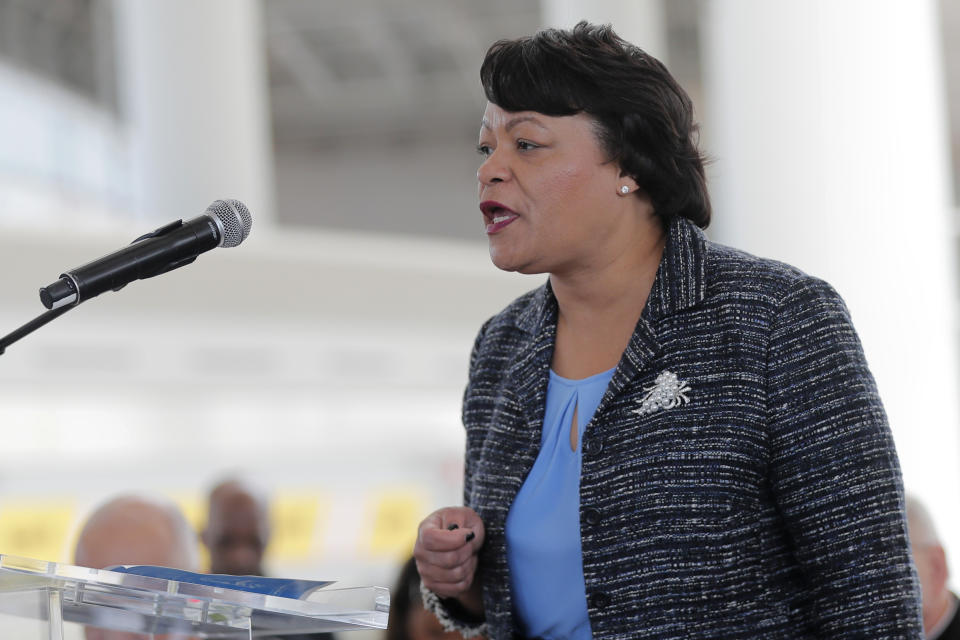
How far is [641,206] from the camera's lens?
1770 millimetres

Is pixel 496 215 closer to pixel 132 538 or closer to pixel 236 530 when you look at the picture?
pixel 132 538

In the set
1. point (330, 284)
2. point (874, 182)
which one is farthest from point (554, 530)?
point (330, 284)

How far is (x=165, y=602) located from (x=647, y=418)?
679 millimetres

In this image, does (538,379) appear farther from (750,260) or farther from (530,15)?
(530,15)

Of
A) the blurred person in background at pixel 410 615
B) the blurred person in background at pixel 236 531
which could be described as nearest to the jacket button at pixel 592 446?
the blurred person in background at pixel 410 615

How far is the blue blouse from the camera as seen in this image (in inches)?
65.6

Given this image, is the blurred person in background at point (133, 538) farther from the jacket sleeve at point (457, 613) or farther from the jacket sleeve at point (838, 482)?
the jacket sleeve at point (838, 482)

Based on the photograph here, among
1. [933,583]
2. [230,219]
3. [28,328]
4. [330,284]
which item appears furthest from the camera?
[330,284]

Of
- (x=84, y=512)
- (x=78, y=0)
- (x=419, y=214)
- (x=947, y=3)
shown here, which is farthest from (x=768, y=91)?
(x=419, y=214)

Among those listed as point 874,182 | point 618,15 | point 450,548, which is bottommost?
point 450,548

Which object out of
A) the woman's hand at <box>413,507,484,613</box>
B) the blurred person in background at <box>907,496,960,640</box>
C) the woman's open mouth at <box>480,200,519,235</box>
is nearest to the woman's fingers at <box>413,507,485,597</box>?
the woman's hand at <box>413,507,484,613</box>

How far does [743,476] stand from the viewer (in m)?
1.58

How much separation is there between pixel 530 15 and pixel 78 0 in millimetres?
5661

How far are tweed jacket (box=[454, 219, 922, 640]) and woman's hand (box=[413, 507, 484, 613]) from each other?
188 millimetres
